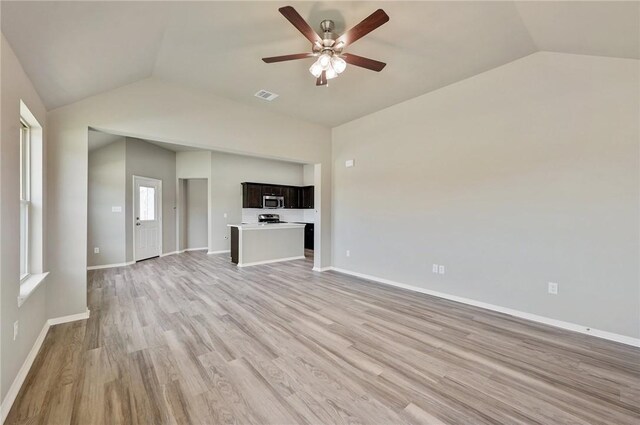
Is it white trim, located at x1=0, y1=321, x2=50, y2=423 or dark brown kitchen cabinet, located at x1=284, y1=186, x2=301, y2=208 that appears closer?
white trim, located at x1=0, y1=321, x2=50, y2=423

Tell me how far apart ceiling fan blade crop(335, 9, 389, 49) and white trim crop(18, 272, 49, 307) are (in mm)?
3327

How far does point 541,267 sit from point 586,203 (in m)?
0.81

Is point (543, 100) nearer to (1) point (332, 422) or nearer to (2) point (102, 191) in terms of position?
(1) point (332, 422)

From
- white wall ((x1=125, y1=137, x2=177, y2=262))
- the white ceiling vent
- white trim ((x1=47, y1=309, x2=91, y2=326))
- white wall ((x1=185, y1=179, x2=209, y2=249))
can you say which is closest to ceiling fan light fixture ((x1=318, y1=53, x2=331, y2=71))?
the white ceiling vent

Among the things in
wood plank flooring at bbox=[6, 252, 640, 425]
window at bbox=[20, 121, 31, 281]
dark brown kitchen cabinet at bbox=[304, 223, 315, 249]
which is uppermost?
window at bbox=[20, 121, 31, 281]

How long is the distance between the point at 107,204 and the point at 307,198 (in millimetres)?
5315

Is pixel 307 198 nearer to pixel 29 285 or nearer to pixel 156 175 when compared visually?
pixel 156 175

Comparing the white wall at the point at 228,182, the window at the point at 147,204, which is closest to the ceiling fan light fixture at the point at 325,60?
the white wall at the point at 228,182

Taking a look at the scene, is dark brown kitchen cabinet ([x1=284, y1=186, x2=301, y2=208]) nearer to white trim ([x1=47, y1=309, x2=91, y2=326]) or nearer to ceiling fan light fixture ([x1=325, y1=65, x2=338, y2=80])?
white trim ([x1=47, y1=309, x2=91, y2=326])

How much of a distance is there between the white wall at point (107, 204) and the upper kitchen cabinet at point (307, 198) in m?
4.92

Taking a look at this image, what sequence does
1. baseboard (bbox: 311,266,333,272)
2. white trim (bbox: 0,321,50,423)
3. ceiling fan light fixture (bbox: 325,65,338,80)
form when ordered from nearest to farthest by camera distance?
white trim (bbox: 0,321,50,423), ceiling fan light fixture (bbox: 325,65,338,80), baseboard (bbox: 311,266,333,272)

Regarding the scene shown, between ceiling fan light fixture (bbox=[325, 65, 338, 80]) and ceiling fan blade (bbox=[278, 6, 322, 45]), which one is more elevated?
ceiling fan blade (bbox=[278, 6, 322, 45])

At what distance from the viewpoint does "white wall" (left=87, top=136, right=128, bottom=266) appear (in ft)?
18.0

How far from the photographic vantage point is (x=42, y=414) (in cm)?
160
